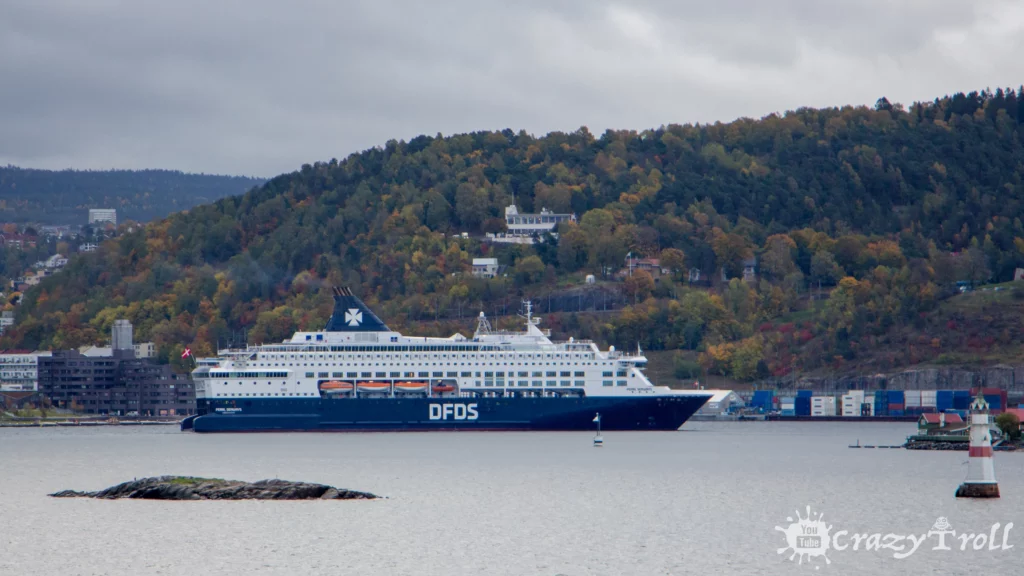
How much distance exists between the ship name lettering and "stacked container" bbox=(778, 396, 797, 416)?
37.1m

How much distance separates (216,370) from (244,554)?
43145 mm

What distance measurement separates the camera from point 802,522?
3719 centimetres

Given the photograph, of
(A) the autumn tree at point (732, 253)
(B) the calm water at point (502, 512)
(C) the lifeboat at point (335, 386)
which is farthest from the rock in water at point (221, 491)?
(A) the autumn tree at point (732, 253)

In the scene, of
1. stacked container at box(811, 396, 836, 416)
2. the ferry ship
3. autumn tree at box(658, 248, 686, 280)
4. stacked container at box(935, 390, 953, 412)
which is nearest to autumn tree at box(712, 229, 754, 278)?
autumn tree at box(658, 248, 686, 280)

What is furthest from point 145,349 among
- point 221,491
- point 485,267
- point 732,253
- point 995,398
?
point 221,491

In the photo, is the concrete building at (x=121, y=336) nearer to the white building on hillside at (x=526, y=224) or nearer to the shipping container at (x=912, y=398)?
the white building on hillside at (x=526, y=224)

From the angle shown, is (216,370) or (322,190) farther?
(322,190)

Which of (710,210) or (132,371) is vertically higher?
(710,210)

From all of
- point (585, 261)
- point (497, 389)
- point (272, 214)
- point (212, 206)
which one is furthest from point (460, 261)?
point (497, 389)

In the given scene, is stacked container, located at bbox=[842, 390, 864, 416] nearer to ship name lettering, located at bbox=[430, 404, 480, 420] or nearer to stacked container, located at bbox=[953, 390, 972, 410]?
stacked container, located at bbox=[953, 390, 972, 410]

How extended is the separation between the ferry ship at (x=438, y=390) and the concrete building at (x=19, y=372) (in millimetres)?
48131

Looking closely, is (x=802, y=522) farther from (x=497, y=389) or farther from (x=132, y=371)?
(x=132, y=371)

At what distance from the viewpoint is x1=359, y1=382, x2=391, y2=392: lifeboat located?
247 ft

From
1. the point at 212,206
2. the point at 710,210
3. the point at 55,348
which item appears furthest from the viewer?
the point at 212,206
